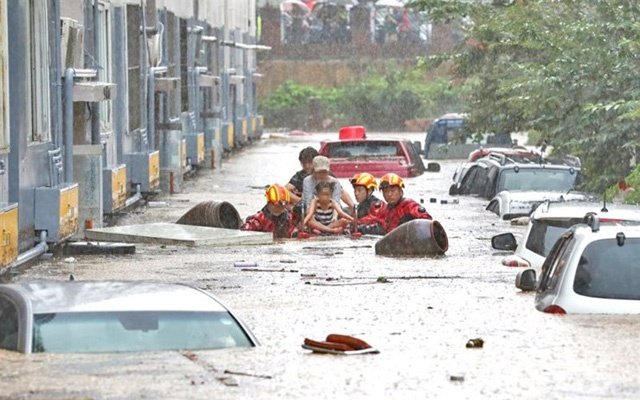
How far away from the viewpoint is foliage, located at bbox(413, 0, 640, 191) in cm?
2844

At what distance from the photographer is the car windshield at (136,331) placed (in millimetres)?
11133

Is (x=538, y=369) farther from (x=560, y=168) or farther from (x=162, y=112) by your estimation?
(x=162, y=112)

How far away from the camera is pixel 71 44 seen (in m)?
25.9

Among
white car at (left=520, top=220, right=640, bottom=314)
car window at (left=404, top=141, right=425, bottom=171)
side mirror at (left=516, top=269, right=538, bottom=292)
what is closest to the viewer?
white car at (left=520, top=220, right=640, bottom=314)

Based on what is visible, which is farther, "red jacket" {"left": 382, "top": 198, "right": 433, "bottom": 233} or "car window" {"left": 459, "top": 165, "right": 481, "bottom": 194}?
"car window" {"left": 459, "top": 165, "right": 481, "bottom": 194}

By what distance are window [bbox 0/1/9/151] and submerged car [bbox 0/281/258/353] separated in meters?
9.68

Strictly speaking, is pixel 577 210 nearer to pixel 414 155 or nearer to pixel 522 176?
pixel 522 176

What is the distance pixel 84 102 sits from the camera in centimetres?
2719

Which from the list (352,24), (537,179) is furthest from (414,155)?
(352,24)

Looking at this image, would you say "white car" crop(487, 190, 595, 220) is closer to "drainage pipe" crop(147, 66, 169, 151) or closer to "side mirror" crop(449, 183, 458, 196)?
"side mirror" crop(449, 183, 458, 196)

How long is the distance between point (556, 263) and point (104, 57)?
17935mm

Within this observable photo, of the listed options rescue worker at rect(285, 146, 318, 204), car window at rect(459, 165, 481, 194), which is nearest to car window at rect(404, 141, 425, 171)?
car window at rect(459, 165, 481, 194)

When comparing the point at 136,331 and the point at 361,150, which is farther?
the point at 361,150

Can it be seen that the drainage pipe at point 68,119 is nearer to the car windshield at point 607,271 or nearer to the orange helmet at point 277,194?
the orange helmet at point 277,194
